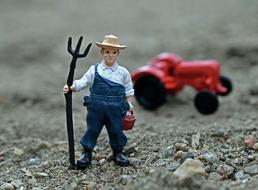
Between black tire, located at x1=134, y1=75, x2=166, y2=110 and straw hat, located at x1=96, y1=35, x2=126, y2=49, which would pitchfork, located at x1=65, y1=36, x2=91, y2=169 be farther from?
black tire, located at x1=134, y1=75, x2=166, y2=110

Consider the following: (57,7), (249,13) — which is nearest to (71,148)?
(249,13)

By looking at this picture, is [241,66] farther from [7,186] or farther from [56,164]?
[7,186]

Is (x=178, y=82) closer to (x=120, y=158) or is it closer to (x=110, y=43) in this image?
(x=120, y=158)

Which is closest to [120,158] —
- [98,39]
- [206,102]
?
[206,102]

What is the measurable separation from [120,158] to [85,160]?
0.86 feet

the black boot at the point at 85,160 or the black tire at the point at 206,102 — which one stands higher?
the black tire at the point at 206,102

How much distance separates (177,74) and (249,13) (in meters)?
3.38

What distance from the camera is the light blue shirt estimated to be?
396cm

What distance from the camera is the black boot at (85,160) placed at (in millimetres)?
4070

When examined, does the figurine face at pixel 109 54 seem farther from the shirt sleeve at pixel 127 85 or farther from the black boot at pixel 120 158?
the black boot at pixel 120 158

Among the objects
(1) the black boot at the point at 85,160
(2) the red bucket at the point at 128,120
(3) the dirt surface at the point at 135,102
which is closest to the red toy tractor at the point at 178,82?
(3) the dirt surface at the point at 135,102

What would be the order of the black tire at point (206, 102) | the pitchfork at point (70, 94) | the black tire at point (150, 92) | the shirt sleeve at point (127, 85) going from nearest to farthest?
the pitchfork at point (70, 94), the shirt sleeve at point (127, 85), the black tire at point (206, 102), the black tire at point (150, 92)

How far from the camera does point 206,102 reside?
225 inches

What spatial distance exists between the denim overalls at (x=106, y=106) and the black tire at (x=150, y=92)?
183 cm
